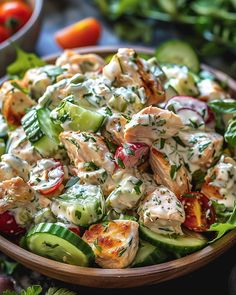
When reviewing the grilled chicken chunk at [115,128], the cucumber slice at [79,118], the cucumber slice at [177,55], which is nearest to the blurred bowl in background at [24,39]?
the cucumber slice at [177,55]

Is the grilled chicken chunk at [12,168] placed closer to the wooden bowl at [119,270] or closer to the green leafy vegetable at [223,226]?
the wooden bowl at [119,270]

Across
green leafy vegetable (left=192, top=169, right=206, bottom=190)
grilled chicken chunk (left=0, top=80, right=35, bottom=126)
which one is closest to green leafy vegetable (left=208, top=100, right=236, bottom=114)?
green leafy vegetable (left=192, top=169, right=206, bottom=190)

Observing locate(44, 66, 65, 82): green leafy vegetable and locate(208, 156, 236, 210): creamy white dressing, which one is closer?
locate(208, 156, 236, 210): creamy white dressing

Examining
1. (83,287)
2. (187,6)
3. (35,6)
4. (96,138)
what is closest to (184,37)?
(187,6)

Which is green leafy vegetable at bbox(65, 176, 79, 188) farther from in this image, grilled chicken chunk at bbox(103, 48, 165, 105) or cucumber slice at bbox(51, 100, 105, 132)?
grilled chicken chunk at bbox(103, 48, 165, 105)

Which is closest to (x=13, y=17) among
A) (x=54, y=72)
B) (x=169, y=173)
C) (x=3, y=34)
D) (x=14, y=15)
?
(x=14, y=15)
